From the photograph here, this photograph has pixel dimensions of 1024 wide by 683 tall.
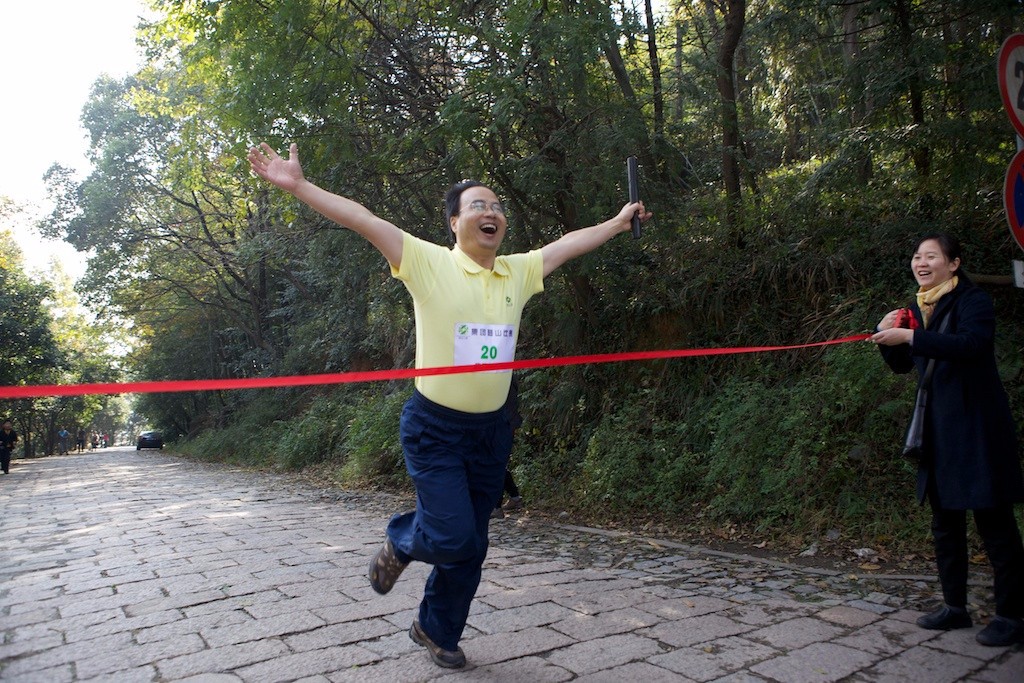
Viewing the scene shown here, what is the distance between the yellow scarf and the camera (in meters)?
3.77

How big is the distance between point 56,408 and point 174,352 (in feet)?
76.5

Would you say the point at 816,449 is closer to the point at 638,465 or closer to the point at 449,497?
the point at 638,465

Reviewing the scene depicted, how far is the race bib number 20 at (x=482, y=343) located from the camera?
332 cm

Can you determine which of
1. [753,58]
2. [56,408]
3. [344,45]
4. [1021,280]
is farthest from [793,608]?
[56,408]

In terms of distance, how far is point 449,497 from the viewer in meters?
3.20

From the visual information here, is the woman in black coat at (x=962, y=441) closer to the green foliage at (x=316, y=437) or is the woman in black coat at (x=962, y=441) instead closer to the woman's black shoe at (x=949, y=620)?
the woman's black shoe at (x=949, y=620)

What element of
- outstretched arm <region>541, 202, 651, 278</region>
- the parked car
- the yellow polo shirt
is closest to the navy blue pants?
the yellow polo shirt

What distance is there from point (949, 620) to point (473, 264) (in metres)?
2.80

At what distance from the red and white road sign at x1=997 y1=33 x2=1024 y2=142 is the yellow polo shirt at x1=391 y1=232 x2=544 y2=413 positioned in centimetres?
274

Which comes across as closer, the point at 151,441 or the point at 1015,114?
the point at 1015,114

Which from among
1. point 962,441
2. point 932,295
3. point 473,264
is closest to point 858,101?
point 932,295

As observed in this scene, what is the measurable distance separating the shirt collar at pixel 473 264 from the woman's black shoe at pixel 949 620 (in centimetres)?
261

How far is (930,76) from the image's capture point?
7012mm

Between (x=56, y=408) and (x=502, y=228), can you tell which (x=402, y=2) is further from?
(x=56, y=408)
